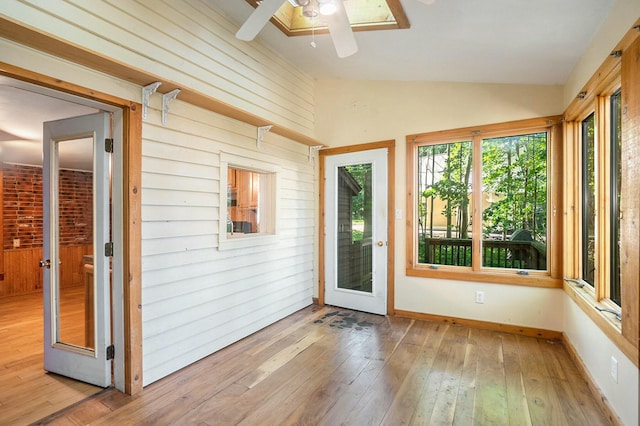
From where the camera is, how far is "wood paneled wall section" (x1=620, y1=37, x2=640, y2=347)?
5.46 ft

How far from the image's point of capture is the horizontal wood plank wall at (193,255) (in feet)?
7.95

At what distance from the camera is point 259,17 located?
2072mm

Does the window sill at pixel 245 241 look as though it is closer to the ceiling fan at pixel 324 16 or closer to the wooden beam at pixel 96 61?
the wooden beam at pixel 96 61

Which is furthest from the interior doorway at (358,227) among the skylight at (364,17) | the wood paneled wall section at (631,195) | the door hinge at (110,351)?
the door hinge at (110,351)

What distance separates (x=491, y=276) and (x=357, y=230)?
5.59ft

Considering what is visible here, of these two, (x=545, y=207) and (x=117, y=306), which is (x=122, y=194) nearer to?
(x=117, y=306)

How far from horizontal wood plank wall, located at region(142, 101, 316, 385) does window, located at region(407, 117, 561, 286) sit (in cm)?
185

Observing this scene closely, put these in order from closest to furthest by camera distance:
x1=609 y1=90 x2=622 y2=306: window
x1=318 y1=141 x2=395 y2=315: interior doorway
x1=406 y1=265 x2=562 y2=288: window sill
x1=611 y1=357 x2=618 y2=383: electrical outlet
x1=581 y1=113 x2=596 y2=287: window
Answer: x1=611 y1=357 x2=618 y2=383: electrical outlet < x1=609 y1=90 x2=622 y2=306: window < x1=581 y1=113 x2=596 y2=287: window < x1=406 y1=265 x2=562 y2=288: window sill < x1=318 y1=141 x2=395 y2=315: interior doorway

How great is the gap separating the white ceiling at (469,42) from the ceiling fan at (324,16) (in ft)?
1.66

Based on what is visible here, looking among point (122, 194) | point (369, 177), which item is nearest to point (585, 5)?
point (369, 177)

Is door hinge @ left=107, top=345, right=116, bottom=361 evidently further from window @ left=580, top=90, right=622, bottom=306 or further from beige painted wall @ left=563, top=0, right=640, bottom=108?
beige painted wall @ left=563, top=0, right=640, bottom=108

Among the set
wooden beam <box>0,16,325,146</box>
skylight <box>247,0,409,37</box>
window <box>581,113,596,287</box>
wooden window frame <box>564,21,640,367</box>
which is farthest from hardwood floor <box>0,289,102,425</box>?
window <box>581,113,596,287</box>

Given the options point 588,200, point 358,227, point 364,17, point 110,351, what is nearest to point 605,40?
point 588,200

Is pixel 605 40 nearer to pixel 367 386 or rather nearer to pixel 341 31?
pixel 341 31
